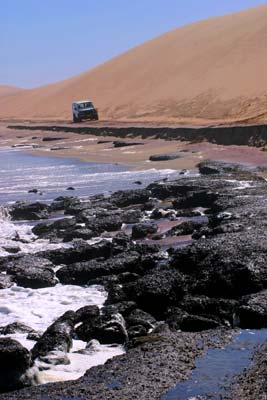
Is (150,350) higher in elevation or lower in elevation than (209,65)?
lower

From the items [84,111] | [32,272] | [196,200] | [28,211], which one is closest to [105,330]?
[32,272]

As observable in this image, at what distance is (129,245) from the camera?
15.1m

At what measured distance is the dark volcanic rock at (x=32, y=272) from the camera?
1277 centimetres

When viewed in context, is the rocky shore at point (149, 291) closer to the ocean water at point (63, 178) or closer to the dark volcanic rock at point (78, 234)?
the dark volcanic rock at point (78, 234)

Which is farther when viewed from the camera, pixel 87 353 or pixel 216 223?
pixel 216 223

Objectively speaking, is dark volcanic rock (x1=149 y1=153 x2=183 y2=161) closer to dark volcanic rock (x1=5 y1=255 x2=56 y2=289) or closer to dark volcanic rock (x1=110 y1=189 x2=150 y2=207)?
dark volcanic rock (x1=110 y1=189 x2=150 y2=207)

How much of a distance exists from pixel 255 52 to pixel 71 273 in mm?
71907

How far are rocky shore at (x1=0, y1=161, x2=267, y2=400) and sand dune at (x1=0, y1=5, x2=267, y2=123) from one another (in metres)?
31.7

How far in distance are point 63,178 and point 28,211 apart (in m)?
10.6

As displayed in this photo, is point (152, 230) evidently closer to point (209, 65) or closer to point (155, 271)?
point (155, 271)

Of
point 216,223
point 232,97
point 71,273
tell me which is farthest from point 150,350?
point 232,97

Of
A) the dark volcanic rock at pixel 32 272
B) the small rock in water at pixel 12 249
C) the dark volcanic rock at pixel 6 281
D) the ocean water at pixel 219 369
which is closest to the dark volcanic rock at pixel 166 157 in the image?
the small rock in water at pixel 12 249

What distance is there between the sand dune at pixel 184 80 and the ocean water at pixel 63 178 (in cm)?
A: 1535

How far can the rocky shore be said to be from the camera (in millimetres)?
7691
